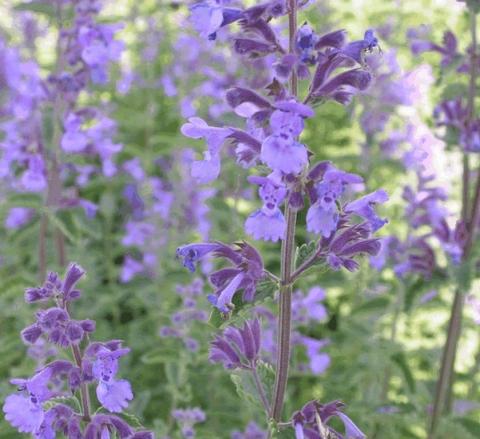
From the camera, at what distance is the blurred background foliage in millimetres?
3760

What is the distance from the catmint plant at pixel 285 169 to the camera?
1989mm

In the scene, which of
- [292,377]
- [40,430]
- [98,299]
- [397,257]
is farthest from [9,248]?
[40,430]

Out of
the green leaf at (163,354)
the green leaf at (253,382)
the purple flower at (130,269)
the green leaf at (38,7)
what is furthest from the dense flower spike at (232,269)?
the purple flower at (130,269)

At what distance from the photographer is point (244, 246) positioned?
7.36ft

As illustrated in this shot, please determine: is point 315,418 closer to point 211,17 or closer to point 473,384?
point 211,17

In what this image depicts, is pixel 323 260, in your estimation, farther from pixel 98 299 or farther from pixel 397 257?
pixel 98 299

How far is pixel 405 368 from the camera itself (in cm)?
383

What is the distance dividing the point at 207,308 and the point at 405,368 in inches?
44.7

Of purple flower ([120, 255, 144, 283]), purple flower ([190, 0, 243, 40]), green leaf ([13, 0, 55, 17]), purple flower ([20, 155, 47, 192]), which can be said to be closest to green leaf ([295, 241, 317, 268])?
purple flower ([190, 0, 243, 40])

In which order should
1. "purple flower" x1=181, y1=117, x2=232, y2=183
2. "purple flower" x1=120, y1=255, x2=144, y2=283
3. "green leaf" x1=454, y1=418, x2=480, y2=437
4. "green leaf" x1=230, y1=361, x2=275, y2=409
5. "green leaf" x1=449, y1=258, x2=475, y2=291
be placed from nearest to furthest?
"purple flower" x1=181, y1=117, x2=232, y2=183
"green leaf" x1=230, y1=361, x2=275, y2=409
"green leaf" x1=449, y1=258, x2=475, y2=291
"green leaf" x1=454, y1=418, x2=480, y2=437
"purple flower" x1=120, y1=255, x2=144, y2=283

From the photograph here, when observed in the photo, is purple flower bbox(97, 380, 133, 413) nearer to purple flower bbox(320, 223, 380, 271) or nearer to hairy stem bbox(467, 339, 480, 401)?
purple flower bbox(320, 223, 380, 271)

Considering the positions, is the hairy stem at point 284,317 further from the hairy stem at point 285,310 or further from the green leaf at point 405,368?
the green leaf at point 405,368

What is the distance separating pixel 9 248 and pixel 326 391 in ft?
7.46

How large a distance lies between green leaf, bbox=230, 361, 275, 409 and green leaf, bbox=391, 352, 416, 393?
1541 millimetres
